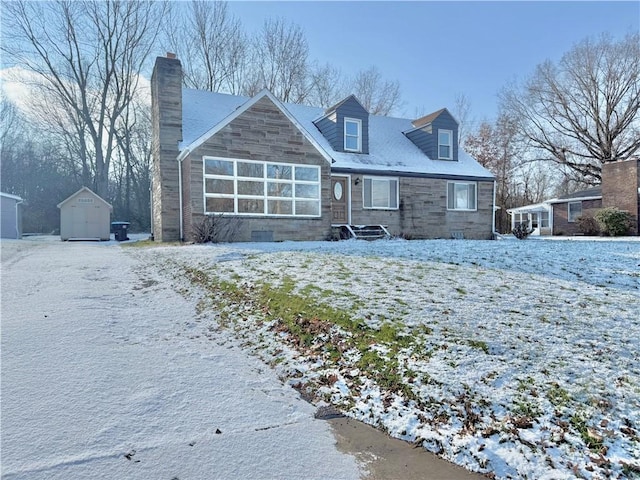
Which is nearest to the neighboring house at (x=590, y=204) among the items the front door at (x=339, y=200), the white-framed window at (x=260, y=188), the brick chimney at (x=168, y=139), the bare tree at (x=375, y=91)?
the bare tree at (x=375, y=91)

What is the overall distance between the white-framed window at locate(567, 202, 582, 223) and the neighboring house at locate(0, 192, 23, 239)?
38976 mm

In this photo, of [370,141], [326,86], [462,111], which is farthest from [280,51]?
[462,111]

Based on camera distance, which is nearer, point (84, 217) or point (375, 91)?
point (84, 217)

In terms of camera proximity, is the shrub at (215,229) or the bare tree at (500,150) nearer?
the shrub at (215,229)

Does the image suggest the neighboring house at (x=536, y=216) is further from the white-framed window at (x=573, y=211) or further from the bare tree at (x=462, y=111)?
the bare tree at (x=462, y=111)

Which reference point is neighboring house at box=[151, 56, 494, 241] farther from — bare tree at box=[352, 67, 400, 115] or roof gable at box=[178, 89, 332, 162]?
bare tree at box=[352, 67, 400, 115]

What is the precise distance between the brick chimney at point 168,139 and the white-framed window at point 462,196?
1247 centimetres

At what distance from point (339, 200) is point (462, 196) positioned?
270 inches

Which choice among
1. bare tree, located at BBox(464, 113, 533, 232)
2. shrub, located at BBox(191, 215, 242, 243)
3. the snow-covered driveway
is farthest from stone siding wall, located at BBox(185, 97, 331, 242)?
bare tree, located at BBox(464, 113, 533, 232)

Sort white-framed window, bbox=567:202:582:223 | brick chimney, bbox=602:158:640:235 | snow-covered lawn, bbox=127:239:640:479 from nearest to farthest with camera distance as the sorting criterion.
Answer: snow-covered lawn, bbox=127:239:640:479, brick chimney, bbox=602:158:640:235, white-framed window, bbox=567:202:582:223

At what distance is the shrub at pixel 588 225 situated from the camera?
24.2 meters

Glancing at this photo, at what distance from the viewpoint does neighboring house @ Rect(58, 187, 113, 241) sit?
23.6 meters

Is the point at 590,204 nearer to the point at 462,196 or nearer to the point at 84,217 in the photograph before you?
the point at 462,196

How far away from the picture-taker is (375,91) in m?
33.8
